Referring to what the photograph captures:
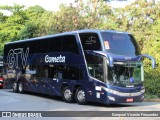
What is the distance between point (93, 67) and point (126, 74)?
5.41 feet

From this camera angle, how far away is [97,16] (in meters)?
40.2

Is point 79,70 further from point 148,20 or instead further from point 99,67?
point 148,20

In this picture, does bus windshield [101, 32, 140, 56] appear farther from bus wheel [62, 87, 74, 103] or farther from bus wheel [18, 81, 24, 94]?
bus wheel [18, 81, 24, 94]

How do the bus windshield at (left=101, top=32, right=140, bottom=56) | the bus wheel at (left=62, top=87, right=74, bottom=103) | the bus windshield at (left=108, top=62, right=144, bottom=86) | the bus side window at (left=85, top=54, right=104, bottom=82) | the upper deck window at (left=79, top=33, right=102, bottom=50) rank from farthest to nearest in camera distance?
1. the bus wheel at (left=62, top=87, right=74, bottom=103)
2. the upper deck window at (left=79, top=33, right=102, bottom=50)
3. the bus windshield at (left=101, top=32, right=140, bottom=56)
4. the bus side window at (left=85, top=54, right=104, bottom=82)
5. the bus windshield at (left=108, top=62, right=144, bottom=86)

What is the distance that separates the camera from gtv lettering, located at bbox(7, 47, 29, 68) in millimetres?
27281

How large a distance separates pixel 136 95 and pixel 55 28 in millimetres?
22394

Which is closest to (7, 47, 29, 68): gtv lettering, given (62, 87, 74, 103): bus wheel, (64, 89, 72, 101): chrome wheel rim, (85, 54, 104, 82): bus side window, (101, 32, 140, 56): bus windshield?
(62, 87, 74, 103): bus wheel

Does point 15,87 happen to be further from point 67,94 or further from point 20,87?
point 67,94

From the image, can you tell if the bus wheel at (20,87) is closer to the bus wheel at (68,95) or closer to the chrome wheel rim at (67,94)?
the bus wheel at (68,95)

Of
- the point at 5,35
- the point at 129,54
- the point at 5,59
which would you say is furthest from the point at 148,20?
the point at 5,35

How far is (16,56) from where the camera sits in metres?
28.6

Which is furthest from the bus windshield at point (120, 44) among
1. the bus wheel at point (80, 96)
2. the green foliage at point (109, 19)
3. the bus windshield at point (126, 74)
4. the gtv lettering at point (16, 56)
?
the green foliage at point (109, 19)

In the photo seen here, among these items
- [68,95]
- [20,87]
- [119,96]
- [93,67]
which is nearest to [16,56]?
[20,87]

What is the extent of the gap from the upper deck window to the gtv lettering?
24.7 ft
